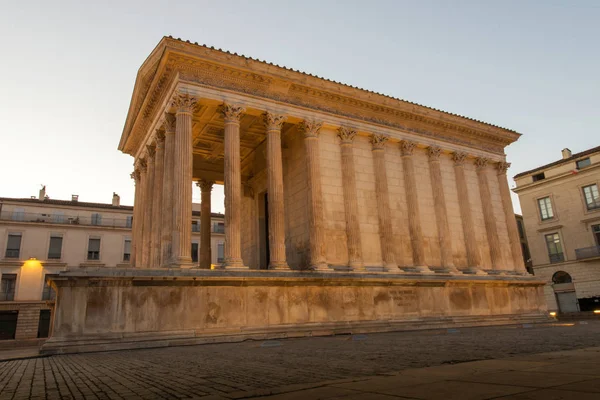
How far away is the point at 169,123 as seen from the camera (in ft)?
60.2

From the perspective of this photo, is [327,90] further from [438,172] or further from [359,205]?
[438,172]

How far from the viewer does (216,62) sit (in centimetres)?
1755

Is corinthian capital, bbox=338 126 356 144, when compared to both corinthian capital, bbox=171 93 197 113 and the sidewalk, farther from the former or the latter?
the sidewalk

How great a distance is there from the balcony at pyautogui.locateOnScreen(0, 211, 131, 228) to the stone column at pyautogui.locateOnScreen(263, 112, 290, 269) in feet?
92.3

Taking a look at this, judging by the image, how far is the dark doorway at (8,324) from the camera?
35594 millimetres

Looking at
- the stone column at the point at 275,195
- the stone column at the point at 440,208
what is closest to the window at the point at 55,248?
the stone column at the point at 275,195

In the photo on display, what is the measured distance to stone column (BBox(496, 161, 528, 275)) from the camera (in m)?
24.6

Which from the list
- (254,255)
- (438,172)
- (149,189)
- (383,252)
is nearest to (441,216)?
(438,172)

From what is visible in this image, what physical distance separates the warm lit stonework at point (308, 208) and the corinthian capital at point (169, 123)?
0.08 m

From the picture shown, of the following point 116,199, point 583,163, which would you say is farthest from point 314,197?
point 116,199

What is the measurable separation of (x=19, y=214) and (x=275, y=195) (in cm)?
3152

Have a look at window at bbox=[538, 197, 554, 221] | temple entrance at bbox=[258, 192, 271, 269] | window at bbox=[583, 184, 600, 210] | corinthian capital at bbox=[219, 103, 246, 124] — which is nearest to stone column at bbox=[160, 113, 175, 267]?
corinthian capital at bbox=[219, 103, 246, 124]

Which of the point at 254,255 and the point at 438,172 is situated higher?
the point at 438,172

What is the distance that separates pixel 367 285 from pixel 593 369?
13647mm
